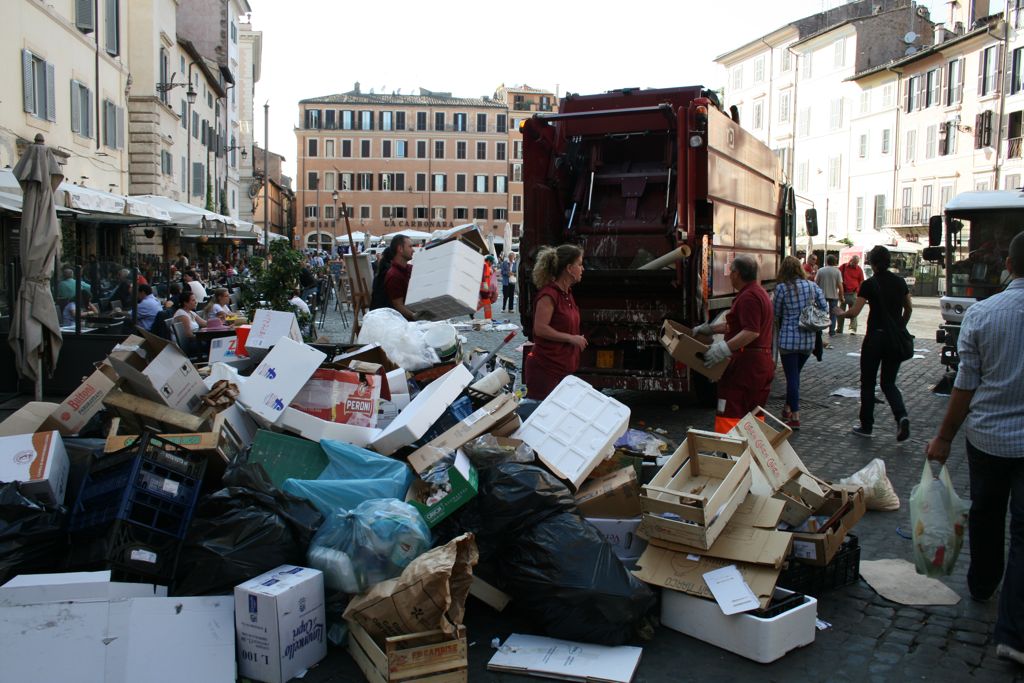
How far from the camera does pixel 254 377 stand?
182 inches

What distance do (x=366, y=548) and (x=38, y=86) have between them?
16621 mm

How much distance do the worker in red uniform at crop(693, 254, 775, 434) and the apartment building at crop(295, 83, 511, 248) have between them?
66.0 metres

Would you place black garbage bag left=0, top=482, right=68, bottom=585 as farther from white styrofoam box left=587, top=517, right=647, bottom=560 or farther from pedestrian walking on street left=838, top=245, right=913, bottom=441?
pedestrian walking on street left=838, top=245, right=913, bottom=441

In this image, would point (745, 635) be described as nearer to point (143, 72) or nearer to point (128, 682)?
point (128, 682)

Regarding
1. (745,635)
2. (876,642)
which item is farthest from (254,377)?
(876,642)

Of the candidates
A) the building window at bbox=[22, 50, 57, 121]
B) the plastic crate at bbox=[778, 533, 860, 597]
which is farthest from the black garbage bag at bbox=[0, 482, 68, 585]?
the building window at bbox=[22, 50, 57, 121]

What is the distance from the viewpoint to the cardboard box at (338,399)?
15.4 feet

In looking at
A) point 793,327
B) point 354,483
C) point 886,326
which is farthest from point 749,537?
point 793,327

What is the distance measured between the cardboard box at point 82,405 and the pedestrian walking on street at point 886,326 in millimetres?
5380

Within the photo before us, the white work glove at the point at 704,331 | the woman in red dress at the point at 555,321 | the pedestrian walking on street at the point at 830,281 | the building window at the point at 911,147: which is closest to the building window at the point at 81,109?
the pedestrian walking on street at the point at 830,281

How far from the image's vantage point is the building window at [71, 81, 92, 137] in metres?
18.5

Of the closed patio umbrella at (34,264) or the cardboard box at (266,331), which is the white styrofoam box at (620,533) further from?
the closed patio umbrella at (34,264)

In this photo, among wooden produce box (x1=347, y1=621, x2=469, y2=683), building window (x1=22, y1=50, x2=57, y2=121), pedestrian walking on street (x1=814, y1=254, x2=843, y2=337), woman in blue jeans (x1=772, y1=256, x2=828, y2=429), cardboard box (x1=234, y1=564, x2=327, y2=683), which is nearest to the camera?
wooden produce box (x1=347, y1=621, x2=469, y2=683)

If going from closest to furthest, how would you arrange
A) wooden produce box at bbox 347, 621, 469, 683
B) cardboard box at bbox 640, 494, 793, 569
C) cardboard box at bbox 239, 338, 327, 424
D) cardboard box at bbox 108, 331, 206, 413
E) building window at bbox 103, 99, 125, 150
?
wooden produce box at bbox 347, 621, 469, 683
cardboard box at bbox 640, 494, 793, 569
cardboard box at bbox 239, 338, 327, 424
cardboard box at bbox 108, 331, 206, 413
building window at bbox 103, 99, 125, 150
